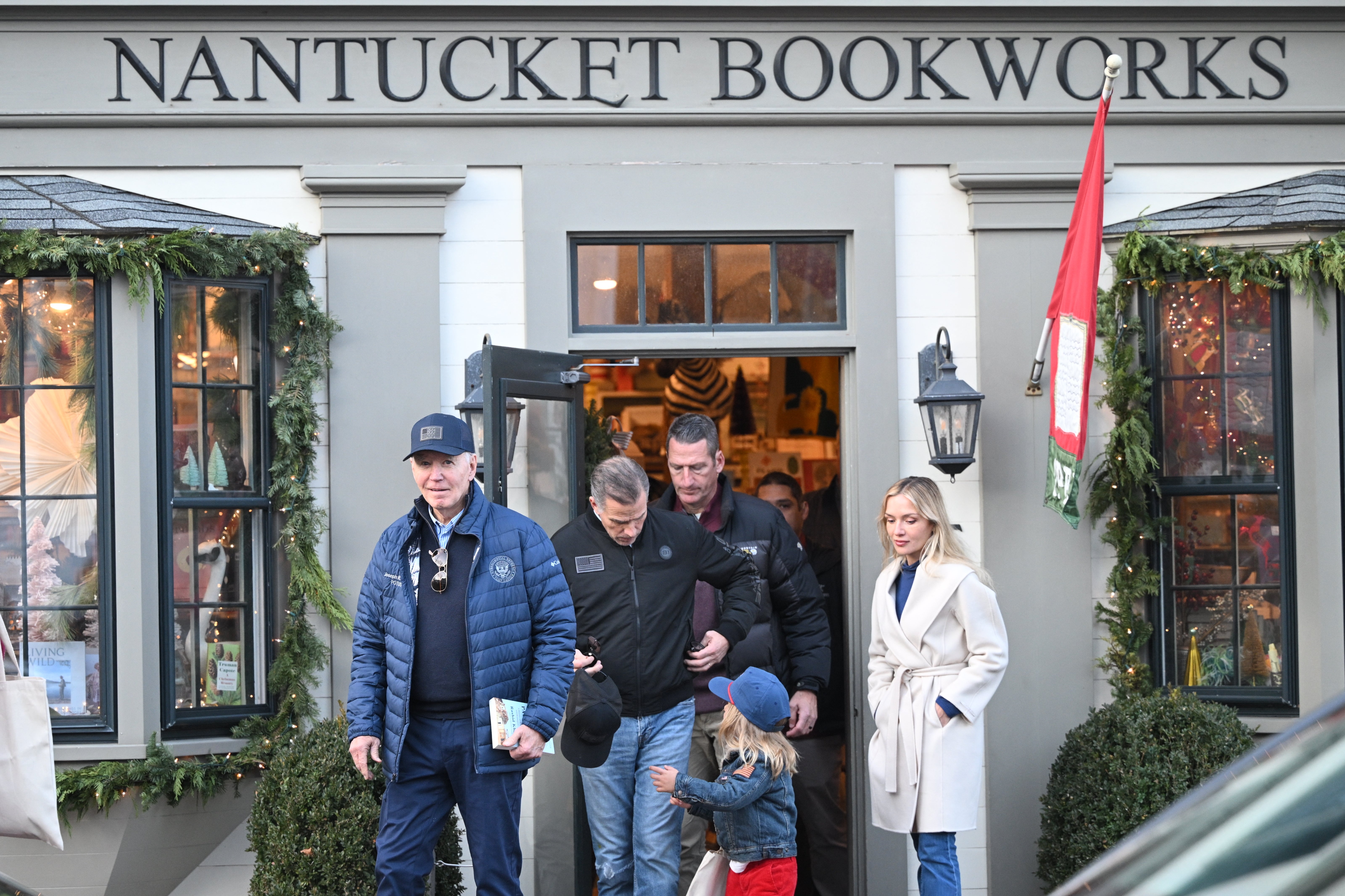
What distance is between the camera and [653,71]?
588 cm

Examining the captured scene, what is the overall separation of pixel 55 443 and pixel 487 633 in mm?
2342

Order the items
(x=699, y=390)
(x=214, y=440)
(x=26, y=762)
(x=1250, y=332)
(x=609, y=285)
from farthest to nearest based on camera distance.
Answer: (x=699, y=390) < (x=609, y=285) < (x=1250, y=332) < (x=214, y=440) < (x=26, y=762)

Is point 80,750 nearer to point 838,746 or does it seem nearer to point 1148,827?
point 838,746

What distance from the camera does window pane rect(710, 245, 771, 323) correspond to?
19.6 feet

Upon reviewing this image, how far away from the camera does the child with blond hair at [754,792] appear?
4293 millimetres

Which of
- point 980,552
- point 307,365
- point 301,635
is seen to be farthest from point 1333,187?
point 301,635

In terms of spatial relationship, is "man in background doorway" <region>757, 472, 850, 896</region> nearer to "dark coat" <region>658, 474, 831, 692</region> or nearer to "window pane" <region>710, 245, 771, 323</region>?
"dark coat" <region>658, 474, 831, 692</region>

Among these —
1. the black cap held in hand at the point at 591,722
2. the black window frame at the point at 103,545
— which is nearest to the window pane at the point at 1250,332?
the black cap held in hand at the point at 591,722

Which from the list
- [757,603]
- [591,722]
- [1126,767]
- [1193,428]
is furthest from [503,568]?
[1193,428]

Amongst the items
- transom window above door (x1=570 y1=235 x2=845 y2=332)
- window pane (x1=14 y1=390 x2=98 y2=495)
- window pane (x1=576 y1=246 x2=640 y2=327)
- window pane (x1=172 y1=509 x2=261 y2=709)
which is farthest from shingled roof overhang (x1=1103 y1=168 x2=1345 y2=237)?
window pane (x1=14 y1=390 x2=98 y2=495)

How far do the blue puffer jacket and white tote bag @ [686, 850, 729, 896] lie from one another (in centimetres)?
70

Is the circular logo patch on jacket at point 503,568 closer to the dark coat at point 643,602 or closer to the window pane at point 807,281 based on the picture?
the dark coat at point 643,602

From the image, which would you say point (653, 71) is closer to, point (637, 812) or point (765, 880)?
point (637, 812)

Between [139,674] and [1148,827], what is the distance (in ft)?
16.4
